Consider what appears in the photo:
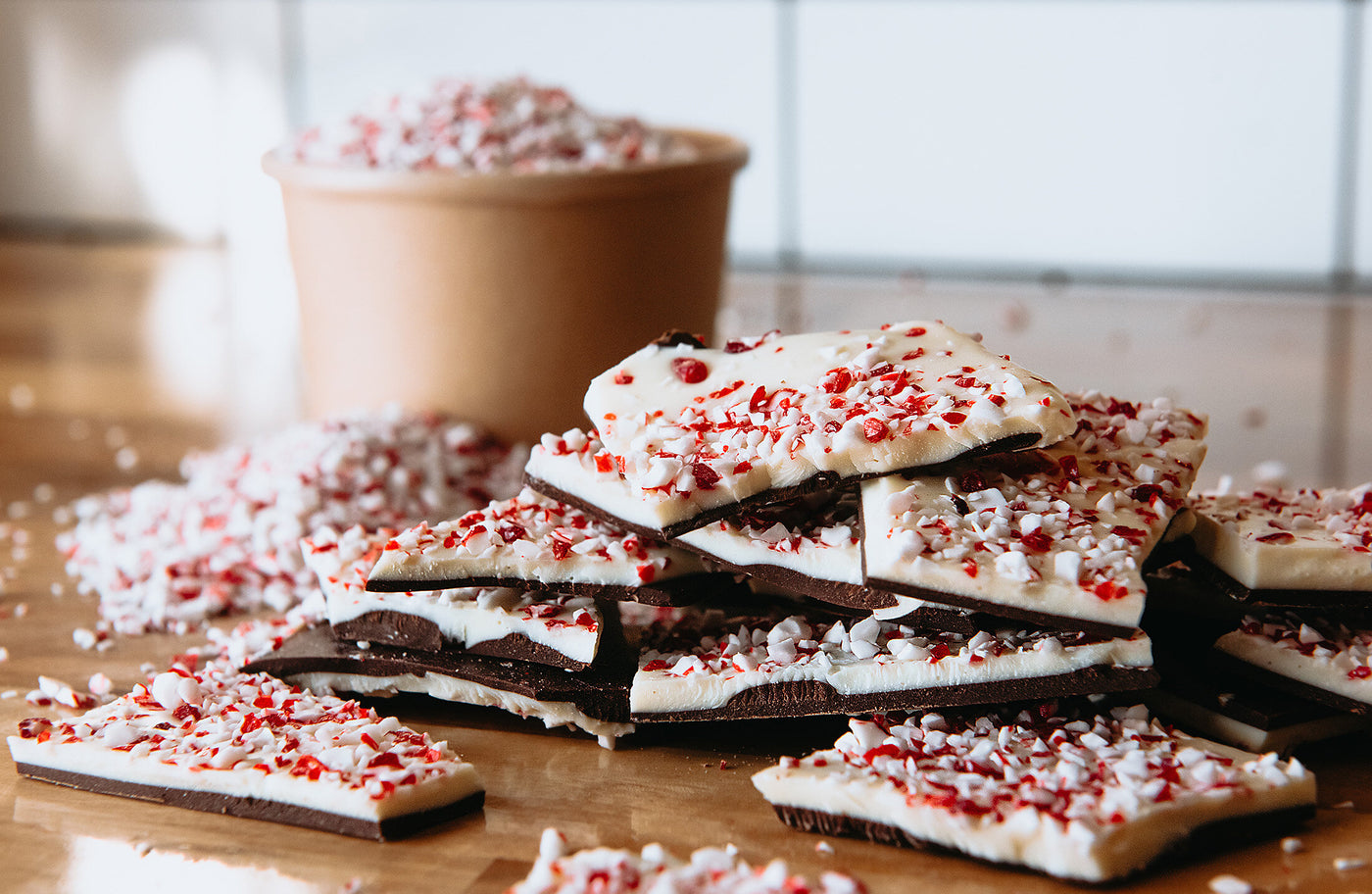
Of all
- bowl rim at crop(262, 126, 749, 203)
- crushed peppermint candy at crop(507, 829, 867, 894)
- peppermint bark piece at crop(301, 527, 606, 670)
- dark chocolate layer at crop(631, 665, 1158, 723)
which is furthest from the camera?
bowl rim at crop(262, 126, 749, 203)

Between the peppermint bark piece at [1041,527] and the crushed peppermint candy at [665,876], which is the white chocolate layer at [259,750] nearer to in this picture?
the crushed peppermint candy at [665,876]

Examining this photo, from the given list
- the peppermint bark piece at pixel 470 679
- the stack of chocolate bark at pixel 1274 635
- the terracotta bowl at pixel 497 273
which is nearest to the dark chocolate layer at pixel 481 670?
the peppermint bark piece at pixel 470 679

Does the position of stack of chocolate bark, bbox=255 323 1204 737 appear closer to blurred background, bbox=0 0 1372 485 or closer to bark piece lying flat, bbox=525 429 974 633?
bark piece lying flat, bbox=525 429 974 633

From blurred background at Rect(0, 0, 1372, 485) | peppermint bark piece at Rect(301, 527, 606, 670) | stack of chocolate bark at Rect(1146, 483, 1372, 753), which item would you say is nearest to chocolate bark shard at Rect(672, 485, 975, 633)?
peppermint bark piece at Rect(301, 527, 606, 670)

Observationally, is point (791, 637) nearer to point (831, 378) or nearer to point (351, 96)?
point (831, 378)

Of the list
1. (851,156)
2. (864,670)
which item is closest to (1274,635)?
(864,670)

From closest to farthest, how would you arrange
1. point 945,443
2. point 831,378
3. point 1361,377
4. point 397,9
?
point 945,443
point 831,378
point 1361,377
point 397,9

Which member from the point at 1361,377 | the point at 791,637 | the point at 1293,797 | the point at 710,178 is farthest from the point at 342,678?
the point at 1361,377
